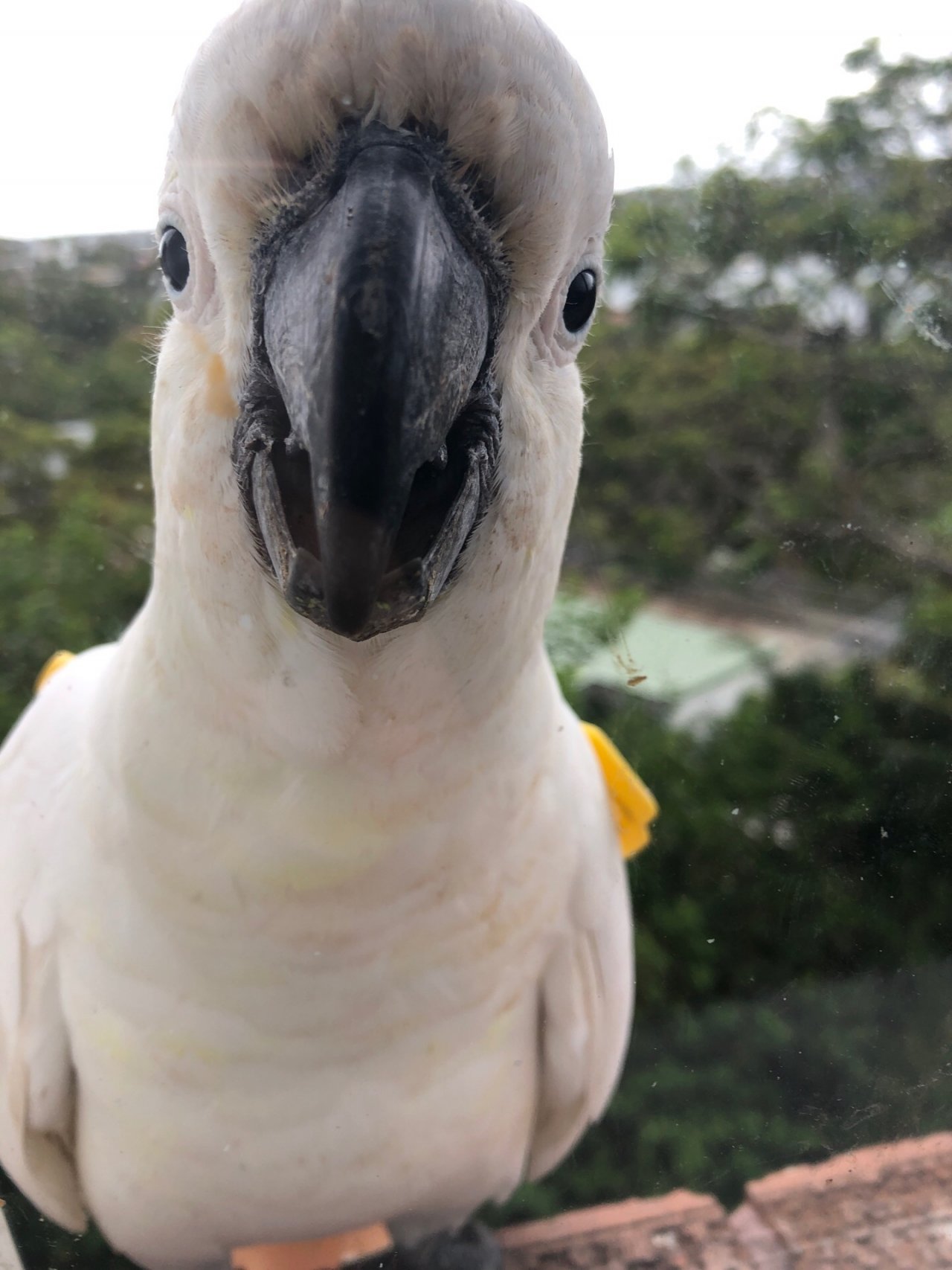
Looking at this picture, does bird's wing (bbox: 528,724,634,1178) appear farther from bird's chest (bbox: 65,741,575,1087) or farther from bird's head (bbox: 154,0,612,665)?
bird's head (bbox: 154,0,612,665)

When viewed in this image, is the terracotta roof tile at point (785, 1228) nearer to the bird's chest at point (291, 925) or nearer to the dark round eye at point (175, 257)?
the bird's chest at point (291, 925)

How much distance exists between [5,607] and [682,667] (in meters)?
0.86

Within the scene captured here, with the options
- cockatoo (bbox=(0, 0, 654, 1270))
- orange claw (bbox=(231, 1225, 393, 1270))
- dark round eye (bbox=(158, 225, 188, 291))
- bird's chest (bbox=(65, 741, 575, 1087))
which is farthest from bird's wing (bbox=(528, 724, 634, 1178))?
dark round eye (bbox=(158, 225, 188, 291))

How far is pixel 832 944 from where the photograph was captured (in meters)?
0.97

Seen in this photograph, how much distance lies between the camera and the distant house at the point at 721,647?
100cm

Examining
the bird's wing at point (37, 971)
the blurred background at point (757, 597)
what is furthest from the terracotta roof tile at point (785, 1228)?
the bird's wing at point (37, 971)

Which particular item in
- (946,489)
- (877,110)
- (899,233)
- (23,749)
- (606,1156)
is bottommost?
(606,1156)

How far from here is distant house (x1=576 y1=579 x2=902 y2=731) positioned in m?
1.00

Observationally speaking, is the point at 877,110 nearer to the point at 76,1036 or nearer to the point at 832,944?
the point at 832,944

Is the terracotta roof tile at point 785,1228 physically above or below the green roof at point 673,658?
below

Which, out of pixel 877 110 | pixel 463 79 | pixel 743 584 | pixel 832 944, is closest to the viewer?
pixel 463 79

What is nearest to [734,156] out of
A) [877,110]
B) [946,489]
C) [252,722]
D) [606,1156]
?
[877,110]

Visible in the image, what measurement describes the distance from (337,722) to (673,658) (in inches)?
24.9

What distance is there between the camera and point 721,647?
1157mm
